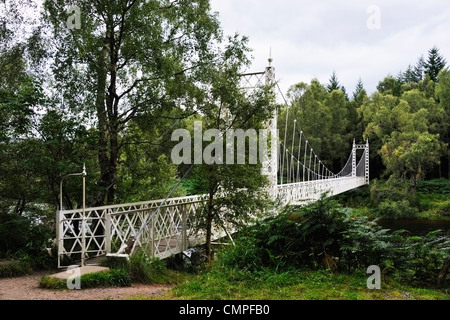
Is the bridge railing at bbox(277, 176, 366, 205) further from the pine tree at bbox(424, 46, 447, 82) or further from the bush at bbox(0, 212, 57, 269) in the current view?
the pine tree at bbox(424, 46, 447, 82)

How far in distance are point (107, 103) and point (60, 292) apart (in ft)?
12.1

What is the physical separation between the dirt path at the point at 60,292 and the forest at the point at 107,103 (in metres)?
1.01

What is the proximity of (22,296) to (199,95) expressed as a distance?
13.3ft

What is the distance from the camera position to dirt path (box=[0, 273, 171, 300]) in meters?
3.93

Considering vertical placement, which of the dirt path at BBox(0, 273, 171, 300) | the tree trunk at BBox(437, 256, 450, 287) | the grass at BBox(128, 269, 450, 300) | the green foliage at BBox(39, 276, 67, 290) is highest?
the tree trunk at BBox(437, 256, 450, 287)

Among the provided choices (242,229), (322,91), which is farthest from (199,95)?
(322,91)

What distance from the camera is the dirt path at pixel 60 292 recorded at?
12.9 feet

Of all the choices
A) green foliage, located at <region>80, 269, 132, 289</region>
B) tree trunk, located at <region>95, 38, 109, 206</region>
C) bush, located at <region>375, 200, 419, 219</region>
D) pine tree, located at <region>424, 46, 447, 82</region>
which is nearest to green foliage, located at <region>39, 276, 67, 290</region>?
green foliage, located at <region>80, 269, 132, 289</region>

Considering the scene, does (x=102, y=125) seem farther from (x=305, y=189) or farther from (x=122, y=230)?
(x=305, y=189)

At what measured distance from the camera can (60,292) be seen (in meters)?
4.16

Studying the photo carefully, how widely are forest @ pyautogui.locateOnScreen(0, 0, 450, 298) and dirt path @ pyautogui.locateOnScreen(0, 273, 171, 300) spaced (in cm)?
101

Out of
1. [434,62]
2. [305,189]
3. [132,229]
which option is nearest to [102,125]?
[132,229]
